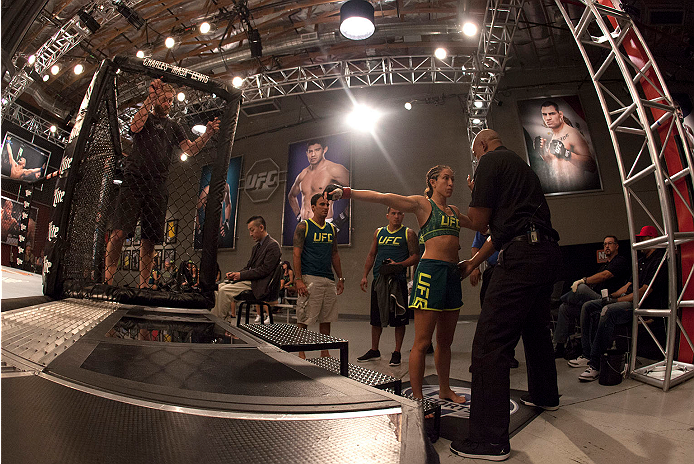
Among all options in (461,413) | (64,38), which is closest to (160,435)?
(461,413)

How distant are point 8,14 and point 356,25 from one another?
561 cm

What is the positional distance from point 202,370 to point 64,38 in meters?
8.70

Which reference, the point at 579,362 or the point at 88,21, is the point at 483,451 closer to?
the point at 579,362

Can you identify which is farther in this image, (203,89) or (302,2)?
(302,2)

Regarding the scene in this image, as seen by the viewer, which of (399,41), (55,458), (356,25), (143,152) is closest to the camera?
(55,458)

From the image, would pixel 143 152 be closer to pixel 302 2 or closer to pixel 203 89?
pixel 203 89

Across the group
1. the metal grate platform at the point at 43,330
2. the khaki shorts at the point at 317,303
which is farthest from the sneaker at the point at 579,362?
the metal grate platform at the point at 43,330

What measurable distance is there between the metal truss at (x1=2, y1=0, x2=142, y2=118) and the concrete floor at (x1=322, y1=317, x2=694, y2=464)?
7745mm

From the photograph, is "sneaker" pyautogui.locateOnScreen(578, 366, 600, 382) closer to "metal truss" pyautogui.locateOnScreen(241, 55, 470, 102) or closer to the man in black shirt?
the man in black shirt

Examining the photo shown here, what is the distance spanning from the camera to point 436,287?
220 cm

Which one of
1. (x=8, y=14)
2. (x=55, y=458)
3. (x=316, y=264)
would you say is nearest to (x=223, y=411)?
(x=55, y=458)

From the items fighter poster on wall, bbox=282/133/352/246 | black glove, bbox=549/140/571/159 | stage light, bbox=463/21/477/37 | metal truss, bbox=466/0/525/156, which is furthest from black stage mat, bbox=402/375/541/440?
black glove, bbox=549/140/571/159

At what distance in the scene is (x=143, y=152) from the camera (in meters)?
2.38

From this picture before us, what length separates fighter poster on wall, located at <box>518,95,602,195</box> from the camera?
25.9 feet
